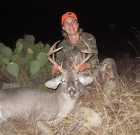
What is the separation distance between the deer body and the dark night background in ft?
61.5

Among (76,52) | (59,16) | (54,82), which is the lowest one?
(59,16)

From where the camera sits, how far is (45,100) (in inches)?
221

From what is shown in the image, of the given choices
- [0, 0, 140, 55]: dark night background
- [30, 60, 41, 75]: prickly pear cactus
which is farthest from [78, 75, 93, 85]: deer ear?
[0, 0, 140, 55]: dark night background

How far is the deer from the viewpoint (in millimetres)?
5375

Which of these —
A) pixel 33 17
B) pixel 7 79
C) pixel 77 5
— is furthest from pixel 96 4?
pixel 7 79

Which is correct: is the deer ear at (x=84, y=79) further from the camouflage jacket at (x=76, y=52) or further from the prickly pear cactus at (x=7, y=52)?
the prickly pear cactus at (x=7, y=52)

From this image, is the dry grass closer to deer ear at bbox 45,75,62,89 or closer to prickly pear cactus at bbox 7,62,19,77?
deer ear at bbox 45,75,62,89

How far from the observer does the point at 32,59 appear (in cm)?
751

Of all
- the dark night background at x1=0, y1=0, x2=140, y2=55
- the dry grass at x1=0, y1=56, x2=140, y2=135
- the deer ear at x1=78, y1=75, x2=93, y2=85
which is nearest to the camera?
the dry grass at x1=0, y1=56, x2=140, y2=135

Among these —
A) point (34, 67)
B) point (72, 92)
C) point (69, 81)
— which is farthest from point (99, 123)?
point (34, 67)

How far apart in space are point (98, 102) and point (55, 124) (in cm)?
63

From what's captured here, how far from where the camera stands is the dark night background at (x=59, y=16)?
2644 centimetres

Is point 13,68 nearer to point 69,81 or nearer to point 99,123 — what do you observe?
point 69,81

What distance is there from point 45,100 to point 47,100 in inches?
1.1
